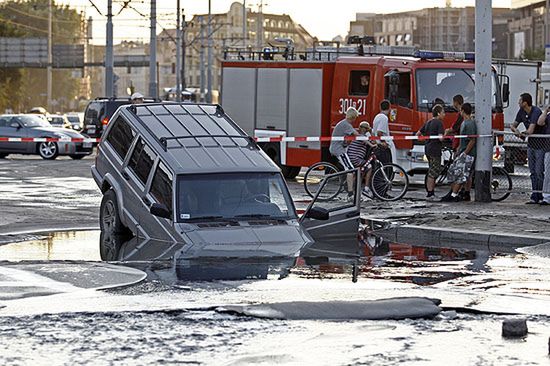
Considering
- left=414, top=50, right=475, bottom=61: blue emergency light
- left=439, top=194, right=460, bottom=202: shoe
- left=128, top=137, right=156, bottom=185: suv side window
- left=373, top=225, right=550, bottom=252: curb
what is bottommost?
left=373, top=225, right=550, bottom=252: curb

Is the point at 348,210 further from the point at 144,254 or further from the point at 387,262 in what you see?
the point at 144,254

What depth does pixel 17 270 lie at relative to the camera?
1276cm

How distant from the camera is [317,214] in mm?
15148

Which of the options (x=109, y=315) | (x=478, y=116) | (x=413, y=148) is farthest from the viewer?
(x=413, y=148)

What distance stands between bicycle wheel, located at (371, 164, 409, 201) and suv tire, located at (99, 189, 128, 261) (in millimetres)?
7709

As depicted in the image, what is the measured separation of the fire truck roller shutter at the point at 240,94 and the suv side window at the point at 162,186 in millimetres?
15881

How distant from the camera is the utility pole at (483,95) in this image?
22.3 metres

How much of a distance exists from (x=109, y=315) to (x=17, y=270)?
3.08 meters

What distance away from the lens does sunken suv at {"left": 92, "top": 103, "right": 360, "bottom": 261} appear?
556 inches

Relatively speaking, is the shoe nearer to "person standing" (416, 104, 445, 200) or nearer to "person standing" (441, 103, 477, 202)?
"person standing" (441, 103, 477, 202)

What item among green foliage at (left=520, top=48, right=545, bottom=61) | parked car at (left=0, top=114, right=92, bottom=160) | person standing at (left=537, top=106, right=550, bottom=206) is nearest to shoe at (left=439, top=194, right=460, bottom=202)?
person standing at (left=537, top=106, right=550, bottom=206)

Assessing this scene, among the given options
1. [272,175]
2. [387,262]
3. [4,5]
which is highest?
[4,5]

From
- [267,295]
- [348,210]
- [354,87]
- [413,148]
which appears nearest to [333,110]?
[354,87]

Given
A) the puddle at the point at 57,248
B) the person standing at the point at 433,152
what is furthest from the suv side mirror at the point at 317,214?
the person standing at the point at 433,152
